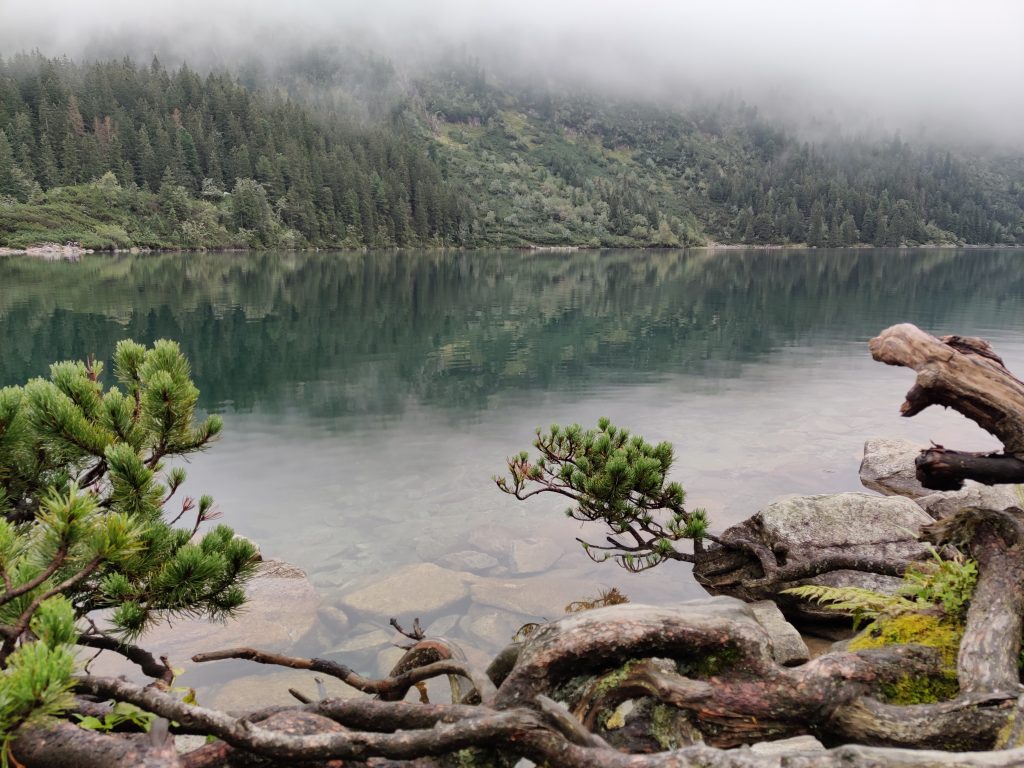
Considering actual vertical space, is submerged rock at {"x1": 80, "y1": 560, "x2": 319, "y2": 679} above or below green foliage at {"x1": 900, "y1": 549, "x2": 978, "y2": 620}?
below

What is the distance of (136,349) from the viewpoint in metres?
5.07

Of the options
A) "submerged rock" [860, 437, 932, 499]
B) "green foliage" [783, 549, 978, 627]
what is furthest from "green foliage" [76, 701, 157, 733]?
"submerged rock" [860, 437, 932, 499]

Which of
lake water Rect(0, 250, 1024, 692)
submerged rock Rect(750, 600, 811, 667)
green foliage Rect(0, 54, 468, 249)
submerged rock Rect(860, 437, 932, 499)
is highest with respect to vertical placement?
green foliage Rect(0, 54, 468, 249)

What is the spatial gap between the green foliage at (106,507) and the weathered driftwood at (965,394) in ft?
16.2

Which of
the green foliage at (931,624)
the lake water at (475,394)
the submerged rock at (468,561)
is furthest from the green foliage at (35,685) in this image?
the submerged rock at (468,561)

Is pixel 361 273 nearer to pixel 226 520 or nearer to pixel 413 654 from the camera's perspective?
pixel 226 520

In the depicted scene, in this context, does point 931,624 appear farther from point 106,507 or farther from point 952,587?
point 106,507

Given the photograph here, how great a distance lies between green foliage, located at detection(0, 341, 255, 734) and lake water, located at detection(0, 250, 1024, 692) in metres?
5.97

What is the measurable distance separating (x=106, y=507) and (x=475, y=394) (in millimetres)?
21788

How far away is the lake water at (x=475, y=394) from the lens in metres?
13.4

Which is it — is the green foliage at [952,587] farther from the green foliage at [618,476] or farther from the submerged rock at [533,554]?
the submerged rock at [533,554]

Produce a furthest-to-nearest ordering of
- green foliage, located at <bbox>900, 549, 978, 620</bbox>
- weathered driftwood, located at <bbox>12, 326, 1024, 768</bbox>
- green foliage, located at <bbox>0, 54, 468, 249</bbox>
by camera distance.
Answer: green foliage, located at <bbox>0, 54, 468, 249</bbox> < green foliage, located at <bbox>900, 549, 978, 620</bbox> < weathered driftwood, located at <bbox>12, 326, 1024, 768</bbox>

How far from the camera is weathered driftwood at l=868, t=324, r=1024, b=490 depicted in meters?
4.62

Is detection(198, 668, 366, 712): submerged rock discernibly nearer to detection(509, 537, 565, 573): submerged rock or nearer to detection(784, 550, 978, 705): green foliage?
detection(509, 537, 565, 573): submerged rock
